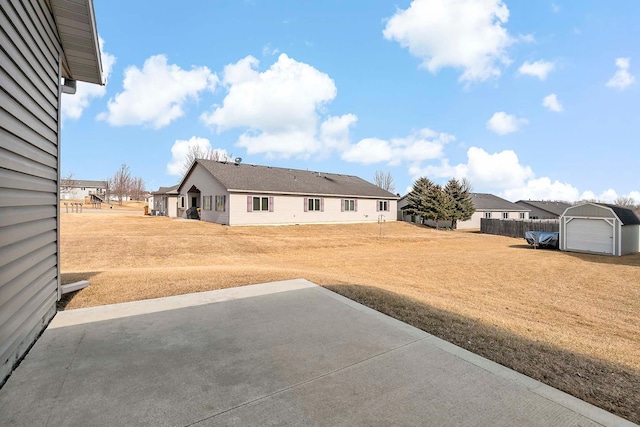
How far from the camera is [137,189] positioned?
73562 mm

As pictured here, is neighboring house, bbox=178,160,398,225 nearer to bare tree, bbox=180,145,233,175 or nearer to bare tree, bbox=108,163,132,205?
bare tree, bbox=180,145,233,175

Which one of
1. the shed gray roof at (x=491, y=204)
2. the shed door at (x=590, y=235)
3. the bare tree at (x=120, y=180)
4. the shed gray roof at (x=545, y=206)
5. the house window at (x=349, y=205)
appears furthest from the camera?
the bare tree at (x=120, y=180)

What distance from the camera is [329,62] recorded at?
17328mm

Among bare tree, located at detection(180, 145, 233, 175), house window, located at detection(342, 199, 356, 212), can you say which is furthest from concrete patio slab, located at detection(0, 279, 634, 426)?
bare tree, located at detection(180, 145, 233, 175)

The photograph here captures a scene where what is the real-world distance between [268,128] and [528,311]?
25723 millimetres

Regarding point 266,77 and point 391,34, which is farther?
point 266,77

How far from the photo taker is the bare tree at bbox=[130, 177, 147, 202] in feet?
235

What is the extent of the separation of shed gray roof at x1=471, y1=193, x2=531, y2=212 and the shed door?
20.0 m

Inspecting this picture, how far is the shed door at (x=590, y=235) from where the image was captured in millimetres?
16984

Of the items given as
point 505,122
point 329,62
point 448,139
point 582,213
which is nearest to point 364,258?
point 329,62

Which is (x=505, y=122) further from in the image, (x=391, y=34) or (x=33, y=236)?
(x=33, y=236)

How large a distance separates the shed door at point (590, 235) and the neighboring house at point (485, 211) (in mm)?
14394

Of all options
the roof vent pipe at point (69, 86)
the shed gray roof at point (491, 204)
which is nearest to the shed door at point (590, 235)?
the shed gray roof at point (491, 204)

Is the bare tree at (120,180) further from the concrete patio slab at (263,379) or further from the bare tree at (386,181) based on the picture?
the concrete patio slab at (263,379)
